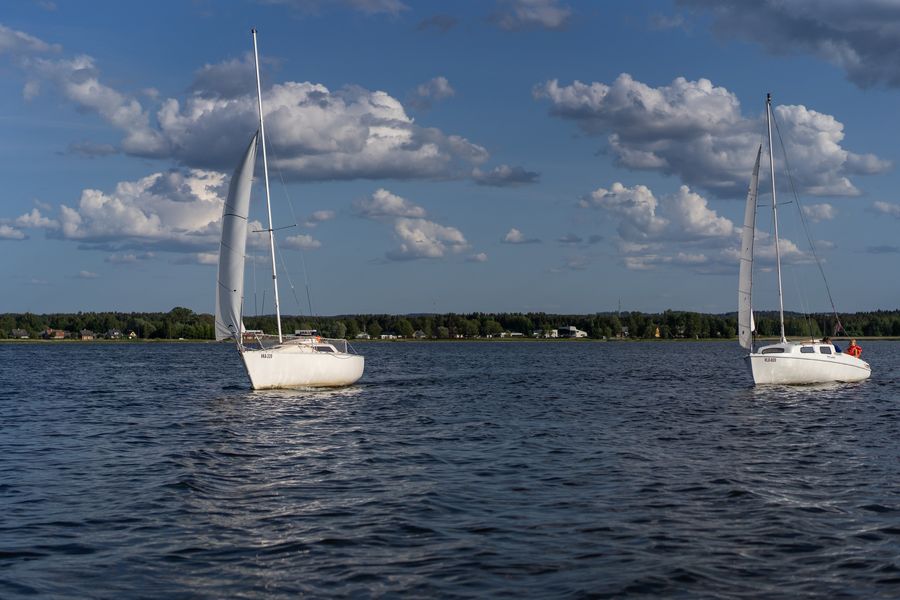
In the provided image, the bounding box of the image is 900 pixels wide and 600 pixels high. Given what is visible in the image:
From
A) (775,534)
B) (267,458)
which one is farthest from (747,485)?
(267,458)

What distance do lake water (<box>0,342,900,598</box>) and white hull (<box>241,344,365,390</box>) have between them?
6.54 meters

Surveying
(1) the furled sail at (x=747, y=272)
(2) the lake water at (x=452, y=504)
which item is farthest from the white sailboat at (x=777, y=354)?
(2) the lake water at (x=452, y=504)

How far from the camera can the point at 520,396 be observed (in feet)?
178

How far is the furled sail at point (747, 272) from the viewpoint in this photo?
5700 cm

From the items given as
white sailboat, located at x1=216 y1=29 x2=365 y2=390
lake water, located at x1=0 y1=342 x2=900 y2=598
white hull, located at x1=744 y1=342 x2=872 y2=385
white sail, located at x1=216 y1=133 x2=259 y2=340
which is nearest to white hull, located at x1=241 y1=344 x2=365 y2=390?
white sailboat, located at x1=216 y1=29 x2=365 y2=390

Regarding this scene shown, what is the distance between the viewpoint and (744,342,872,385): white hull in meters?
52.5

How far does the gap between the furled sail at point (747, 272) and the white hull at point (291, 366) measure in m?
24.6

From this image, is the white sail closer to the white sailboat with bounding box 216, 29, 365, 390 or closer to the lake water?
the white sailboat with bounding box 216, 29, 365, 390

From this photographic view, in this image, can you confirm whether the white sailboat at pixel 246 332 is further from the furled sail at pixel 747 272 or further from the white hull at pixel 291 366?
the furled sail at pixel 747 272

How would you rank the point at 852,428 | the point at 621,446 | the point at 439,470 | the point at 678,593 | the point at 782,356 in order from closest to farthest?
1. the point at 678,593
2. the point at 439,470
3. the point at 621,446
4. the point at 852,428
5. the point at 782,356

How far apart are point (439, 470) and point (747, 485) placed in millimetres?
7917

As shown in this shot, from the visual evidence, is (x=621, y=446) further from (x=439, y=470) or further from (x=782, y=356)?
(x=782, y=356)

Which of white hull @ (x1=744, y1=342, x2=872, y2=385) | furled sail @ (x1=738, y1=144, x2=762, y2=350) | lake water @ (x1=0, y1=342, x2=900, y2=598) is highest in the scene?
furled sail @ (x1=738, y1=144, x2=762, y2=350)

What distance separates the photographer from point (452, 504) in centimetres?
1986
